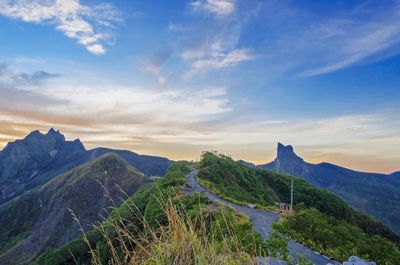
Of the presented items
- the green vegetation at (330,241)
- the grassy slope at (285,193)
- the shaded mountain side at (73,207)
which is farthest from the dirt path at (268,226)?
the shaded mountain side at (73,207)

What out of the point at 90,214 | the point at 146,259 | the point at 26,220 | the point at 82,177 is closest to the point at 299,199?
the point at 146,259

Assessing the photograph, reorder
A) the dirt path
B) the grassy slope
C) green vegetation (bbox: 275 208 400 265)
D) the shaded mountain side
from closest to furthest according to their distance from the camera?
the dirt path < green vegetation (bbox: 275 208 400 265) < the grassy slope < the shaded mountain side

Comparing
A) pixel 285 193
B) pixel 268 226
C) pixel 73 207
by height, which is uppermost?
pixel 285 193

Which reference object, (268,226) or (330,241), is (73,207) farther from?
(330,241)

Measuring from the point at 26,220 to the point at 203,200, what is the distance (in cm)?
12368

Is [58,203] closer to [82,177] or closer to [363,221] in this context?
[82,177]

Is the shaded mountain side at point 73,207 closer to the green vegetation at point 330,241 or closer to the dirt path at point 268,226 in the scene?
the dirt path at point 268,226

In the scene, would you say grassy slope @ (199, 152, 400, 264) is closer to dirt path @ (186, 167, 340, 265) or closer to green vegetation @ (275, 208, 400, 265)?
dirt path @ (186, 167, 340, 265)

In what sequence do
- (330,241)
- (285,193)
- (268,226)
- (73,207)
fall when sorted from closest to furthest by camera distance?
(330,241) < (268,226) < (285,193) < (73,207)

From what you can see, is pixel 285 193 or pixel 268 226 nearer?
pixel 268 226

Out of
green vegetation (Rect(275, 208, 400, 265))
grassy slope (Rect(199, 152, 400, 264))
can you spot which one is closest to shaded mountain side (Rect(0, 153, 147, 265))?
grassy slope (Rect(199, 152, 400, 264))

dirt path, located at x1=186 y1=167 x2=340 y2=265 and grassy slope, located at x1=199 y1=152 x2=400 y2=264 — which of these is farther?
grassy slope, located at x1=199 y1=152 x2=400 y2=264

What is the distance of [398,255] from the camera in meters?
17.0

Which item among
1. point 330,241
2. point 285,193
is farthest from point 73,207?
point 330,241
